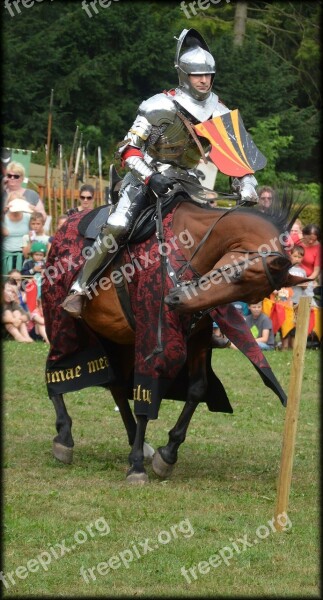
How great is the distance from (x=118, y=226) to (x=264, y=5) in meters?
27.8

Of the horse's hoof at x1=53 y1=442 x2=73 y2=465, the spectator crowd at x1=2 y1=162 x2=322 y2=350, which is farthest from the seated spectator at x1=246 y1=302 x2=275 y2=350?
the horse's hoof at x1=53 y1=442 x2=73 y2=465

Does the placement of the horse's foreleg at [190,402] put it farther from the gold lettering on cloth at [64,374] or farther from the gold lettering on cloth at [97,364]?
the gold lettering on cloth at [64,374]

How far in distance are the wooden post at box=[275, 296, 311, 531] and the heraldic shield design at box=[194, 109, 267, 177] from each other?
1.61 m

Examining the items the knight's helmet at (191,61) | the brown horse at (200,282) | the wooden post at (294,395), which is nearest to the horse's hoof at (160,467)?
the brown horse at (200,282)

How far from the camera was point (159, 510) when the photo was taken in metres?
6.79

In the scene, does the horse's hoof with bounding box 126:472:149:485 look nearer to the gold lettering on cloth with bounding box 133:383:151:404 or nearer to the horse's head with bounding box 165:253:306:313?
the gold lettering on cloth with bounding box 133:383:151:404

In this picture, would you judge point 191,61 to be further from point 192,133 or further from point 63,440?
point 63,440

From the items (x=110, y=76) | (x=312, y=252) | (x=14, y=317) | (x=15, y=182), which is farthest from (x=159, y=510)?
(x=110, y=76)

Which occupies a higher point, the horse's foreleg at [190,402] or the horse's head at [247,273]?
the horse's head at [247,273]

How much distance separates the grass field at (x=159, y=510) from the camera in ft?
17.6

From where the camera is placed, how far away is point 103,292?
800 cm

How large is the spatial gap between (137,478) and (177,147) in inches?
89.4

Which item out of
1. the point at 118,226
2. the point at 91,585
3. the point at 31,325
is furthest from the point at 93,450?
the point at 31,325

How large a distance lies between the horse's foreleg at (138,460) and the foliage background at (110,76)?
17857 millimetres
